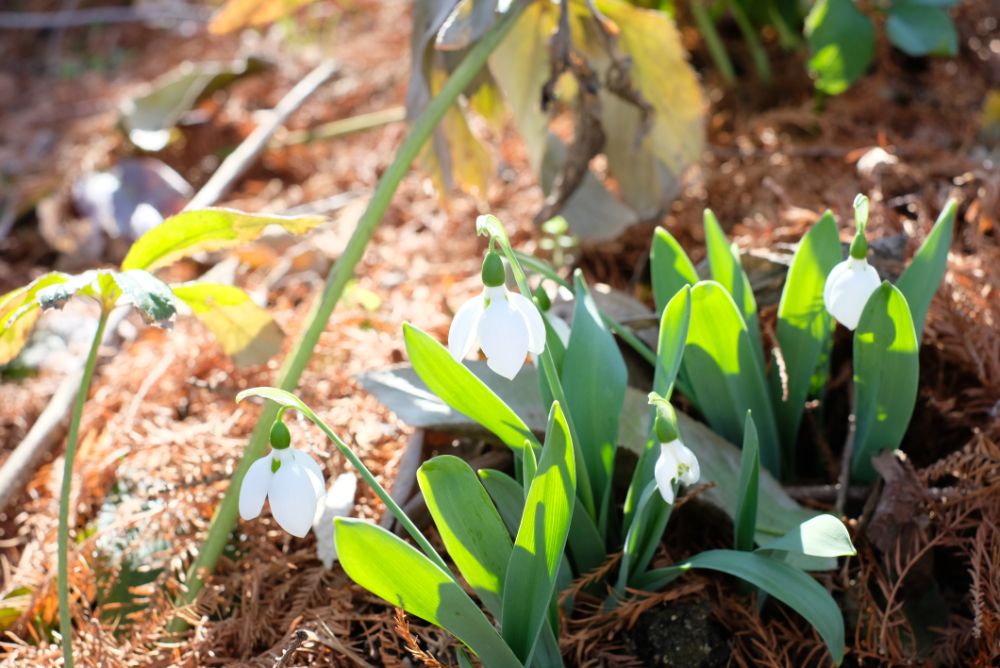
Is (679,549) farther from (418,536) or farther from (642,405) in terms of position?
(418,536)

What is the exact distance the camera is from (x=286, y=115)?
85.6 inches

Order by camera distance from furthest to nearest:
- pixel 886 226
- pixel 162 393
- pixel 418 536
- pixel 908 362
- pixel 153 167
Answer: pixel 153 167 → pixel 162 393 → pixel 886 226 → pixel 908 362 → pixel 418 536

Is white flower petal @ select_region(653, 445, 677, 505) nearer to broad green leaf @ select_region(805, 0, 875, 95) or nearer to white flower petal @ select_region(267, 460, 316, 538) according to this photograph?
white flower petal @ select_region(267, 460, 316, 538)

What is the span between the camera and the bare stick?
202 centimetres

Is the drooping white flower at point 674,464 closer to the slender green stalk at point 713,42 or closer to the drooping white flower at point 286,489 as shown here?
the drooping white flower at point 286,489

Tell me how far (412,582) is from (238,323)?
58 cm

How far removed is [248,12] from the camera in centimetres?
167

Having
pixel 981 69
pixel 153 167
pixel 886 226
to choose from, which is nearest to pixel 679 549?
pixel 886 226

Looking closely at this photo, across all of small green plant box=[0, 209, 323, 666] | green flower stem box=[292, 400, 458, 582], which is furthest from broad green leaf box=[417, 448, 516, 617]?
small green plant box=[0, 209, 323, 666]

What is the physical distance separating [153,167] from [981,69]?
1.85 m

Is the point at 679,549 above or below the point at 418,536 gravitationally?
below

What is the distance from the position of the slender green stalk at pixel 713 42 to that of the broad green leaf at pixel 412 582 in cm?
158

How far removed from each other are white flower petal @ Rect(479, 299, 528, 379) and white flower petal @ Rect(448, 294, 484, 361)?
0.06 ft

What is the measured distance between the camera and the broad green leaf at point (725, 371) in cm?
101
